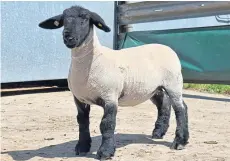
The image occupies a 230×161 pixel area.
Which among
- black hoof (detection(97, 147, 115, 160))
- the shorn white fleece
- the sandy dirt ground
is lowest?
the sandy dirt ground

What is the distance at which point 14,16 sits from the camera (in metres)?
11.5

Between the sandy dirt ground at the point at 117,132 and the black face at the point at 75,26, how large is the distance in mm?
1281

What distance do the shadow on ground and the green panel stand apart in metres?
4.43

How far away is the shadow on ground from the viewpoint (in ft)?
18.8

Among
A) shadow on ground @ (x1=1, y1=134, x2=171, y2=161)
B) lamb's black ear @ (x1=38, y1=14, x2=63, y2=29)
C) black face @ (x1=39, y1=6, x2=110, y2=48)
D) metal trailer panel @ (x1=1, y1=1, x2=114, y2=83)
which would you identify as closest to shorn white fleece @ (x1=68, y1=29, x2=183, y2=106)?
black face @ (x1=39, y1=6, x2=110, y2=48)

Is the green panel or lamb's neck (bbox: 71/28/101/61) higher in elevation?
lamb's neck (bbox: 71/28/101/61)

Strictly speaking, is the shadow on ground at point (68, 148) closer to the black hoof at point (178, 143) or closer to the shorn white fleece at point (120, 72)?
the black hoof at point (178, 143)

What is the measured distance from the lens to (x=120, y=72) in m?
5.60

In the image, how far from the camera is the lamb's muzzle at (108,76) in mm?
5406

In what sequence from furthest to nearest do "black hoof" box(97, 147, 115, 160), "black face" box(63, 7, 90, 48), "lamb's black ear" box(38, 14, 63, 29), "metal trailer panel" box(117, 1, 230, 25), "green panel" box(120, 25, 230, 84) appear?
"metal trailer panel" box(117, 1, 230, 25) < "green panel" box(120, 25, 230, 84) < "lamb's black ear" box(38, 14, 63, 29) < "black hoof" box(97, 147, 115, 160) < "black face" box(63, 7, 90, 48)

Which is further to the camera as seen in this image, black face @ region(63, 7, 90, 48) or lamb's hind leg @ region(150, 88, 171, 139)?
lamb's hind leg @ region(150, 88, 171, 139)

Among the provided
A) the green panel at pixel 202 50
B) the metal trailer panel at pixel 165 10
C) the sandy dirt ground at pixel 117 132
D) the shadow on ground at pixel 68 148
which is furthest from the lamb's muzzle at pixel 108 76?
the metal trailer panel at pixel 165 10

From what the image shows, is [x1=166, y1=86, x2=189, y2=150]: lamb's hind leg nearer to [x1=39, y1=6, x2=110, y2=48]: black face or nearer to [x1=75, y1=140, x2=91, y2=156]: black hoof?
[x1=75, y1=140, x2=91, y2=156]: black hoof

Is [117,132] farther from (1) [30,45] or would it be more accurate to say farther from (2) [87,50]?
(1) [30,45]
